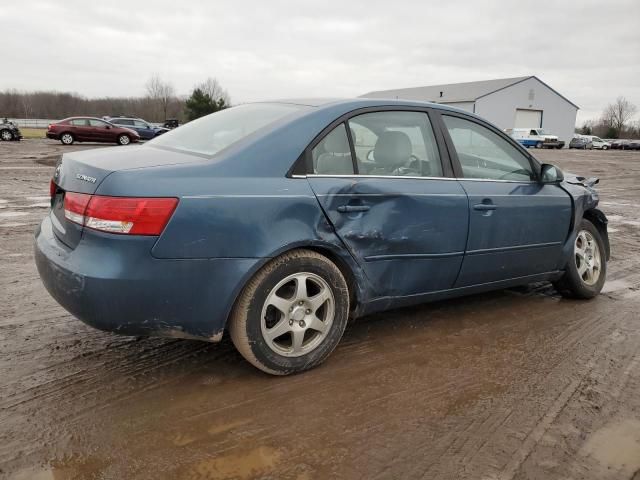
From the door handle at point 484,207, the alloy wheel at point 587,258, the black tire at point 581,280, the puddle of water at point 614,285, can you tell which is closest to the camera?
the door handle at point 484,207

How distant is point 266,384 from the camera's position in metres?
2.82

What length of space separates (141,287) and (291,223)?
81cm

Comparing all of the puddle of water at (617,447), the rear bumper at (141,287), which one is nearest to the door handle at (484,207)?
the puddle of water at (617,447)

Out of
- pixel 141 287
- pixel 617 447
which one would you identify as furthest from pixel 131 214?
pixel 617 447

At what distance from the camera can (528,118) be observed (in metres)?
61.2

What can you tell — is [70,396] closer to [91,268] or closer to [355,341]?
[91,268]

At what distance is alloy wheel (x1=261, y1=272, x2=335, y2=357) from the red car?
25.0 meters

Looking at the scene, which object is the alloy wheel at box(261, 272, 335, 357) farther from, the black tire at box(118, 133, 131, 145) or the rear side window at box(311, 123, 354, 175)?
the black tire at box(118, 133, 131, 145)

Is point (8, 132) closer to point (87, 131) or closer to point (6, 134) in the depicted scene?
point (6, 134)

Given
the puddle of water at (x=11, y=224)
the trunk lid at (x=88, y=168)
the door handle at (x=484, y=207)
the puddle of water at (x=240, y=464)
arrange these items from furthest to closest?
the puddle of water at (x=11, y=224) < the door handle at (x=484, y=207) < the trunk lid at (x=88, y=168) < the puddle of water at (x=240, y=464)

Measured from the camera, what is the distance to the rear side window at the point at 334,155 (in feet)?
9.61

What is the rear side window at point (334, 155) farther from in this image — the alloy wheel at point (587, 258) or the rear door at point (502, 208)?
the alloy wheel at point (587, 258)

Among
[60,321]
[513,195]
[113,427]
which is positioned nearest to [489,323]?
[513,195]

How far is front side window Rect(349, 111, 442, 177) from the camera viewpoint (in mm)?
3160
